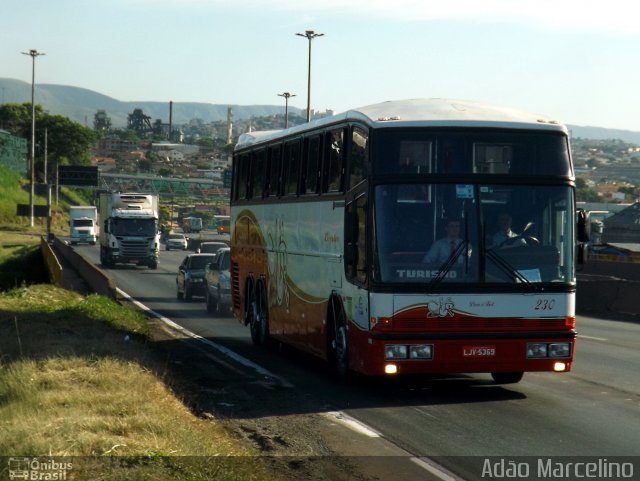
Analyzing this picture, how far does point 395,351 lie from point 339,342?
79.3 inches

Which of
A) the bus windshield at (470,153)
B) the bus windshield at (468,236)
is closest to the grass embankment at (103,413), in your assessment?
the bus windshield at (468,236)

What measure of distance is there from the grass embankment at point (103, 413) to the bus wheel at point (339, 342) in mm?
2187

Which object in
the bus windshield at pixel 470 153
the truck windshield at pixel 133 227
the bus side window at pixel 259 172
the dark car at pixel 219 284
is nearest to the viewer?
the bus windshield at pixel 470 153

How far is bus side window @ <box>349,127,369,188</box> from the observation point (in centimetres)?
1460

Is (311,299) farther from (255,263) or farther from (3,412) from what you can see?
(3,412)

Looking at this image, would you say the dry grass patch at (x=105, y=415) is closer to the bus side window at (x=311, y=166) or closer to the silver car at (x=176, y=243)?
the bus side window at (x=311, y=166)

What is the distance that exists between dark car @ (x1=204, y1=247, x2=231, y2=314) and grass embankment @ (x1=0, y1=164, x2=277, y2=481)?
10.0 meters

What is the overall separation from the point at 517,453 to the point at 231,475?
3031mm

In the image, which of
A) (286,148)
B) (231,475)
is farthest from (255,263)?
(231,475)

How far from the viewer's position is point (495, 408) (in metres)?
13.7

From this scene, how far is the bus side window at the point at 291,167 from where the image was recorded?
60.8 ft

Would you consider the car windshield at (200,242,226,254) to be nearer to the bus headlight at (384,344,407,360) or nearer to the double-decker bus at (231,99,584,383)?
the double-decker bus at (231,99,584,383)

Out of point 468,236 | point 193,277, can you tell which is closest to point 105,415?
point 468,236

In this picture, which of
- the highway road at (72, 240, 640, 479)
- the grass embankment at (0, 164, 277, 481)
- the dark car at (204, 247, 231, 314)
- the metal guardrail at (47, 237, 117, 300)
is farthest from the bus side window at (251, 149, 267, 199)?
the dark car at (204, 247, 231, 314)
